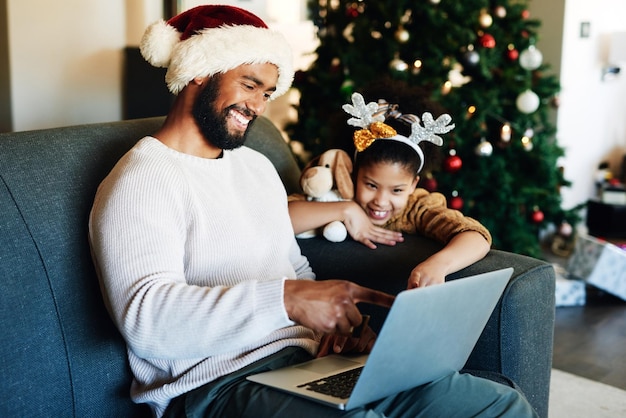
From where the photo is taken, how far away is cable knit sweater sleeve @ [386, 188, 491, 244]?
178cm

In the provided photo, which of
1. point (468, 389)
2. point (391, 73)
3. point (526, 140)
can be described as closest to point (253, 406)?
point (468, 389)

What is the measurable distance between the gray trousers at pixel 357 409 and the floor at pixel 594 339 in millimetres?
1461

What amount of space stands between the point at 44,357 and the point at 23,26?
2.38 meters

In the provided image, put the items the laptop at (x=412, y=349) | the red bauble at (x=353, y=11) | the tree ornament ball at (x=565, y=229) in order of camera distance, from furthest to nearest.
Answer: the tree ornament ball at (x=565, y=229)
the red bauble at (x=353, y=11)
the laptop at (x=412, y=349)

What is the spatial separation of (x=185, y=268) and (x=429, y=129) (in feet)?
2.53

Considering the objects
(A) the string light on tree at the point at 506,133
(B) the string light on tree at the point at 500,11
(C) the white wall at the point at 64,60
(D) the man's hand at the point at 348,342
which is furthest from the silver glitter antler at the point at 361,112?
(C) the white wall at the point at 64,60

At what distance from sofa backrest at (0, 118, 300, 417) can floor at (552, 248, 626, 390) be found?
1849mm

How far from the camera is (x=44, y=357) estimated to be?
137cm

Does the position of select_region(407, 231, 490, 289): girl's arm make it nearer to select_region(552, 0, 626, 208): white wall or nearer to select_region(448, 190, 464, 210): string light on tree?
select_region(448, 190, 464, 210): string light on tree

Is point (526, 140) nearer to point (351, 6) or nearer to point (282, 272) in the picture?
point (351, 6)

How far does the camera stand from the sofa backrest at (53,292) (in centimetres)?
133

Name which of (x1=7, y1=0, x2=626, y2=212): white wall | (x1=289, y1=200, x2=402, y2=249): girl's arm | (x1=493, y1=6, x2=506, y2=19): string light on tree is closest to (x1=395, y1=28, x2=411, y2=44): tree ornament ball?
(x1=493, y1=6, x2=506, y2=19): string light on tree

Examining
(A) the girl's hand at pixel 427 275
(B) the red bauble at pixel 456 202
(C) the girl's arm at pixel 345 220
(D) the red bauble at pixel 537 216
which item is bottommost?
(D) the red bauble at pixel 537 216

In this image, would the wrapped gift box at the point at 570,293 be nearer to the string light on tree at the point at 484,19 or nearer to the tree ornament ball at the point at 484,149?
the tree ornament ball at the point at 484,149
